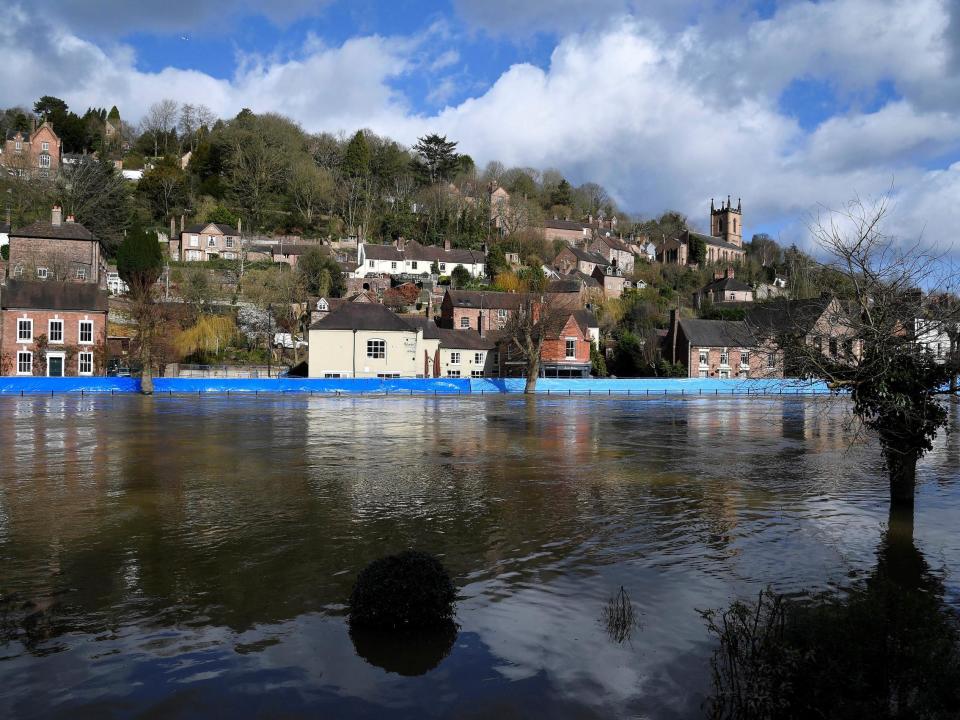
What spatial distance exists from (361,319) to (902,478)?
187 feet

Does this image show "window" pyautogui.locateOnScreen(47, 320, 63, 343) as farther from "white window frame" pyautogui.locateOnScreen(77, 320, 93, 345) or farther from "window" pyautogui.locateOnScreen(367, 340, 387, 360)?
"window" pyautogui.locateOnScreen(367, 340, 387, 360)

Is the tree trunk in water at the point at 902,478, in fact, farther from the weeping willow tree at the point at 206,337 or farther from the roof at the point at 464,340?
the weeping willow tree at the point at 206,337

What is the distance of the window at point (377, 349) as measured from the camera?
69625 mm

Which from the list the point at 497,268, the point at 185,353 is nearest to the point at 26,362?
the point at 185,353

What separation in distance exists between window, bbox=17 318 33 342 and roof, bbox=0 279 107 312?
1.16 meters

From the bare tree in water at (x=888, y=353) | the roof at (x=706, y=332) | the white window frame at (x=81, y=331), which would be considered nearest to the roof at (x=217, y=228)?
the white window frame at (x=81, y=331)

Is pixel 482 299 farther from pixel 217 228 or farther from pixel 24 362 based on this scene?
pixel 24 362

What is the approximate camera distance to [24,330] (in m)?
62.5

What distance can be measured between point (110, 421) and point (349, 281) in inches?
2289

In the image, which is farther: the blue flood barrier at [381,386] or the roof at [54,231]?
the roof at [54,231]

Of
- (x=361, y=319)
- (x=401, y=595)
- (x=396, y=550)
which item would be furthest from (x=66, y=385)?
(x=401, y=595)

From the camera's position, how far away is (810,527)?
626 inches

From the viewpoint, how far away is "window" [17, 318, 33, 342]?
6228 centimetres

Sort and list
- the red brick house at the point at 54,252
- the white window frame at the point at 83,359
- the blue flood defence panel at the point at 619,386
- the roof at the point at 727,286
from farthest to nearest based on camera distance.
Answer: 1. the roof at the point at 727,286
2. the red brick house at the point at 54,252
3. the blue flood defence panel at the point at 619,386
4. the white window frame at the point at 83,359
